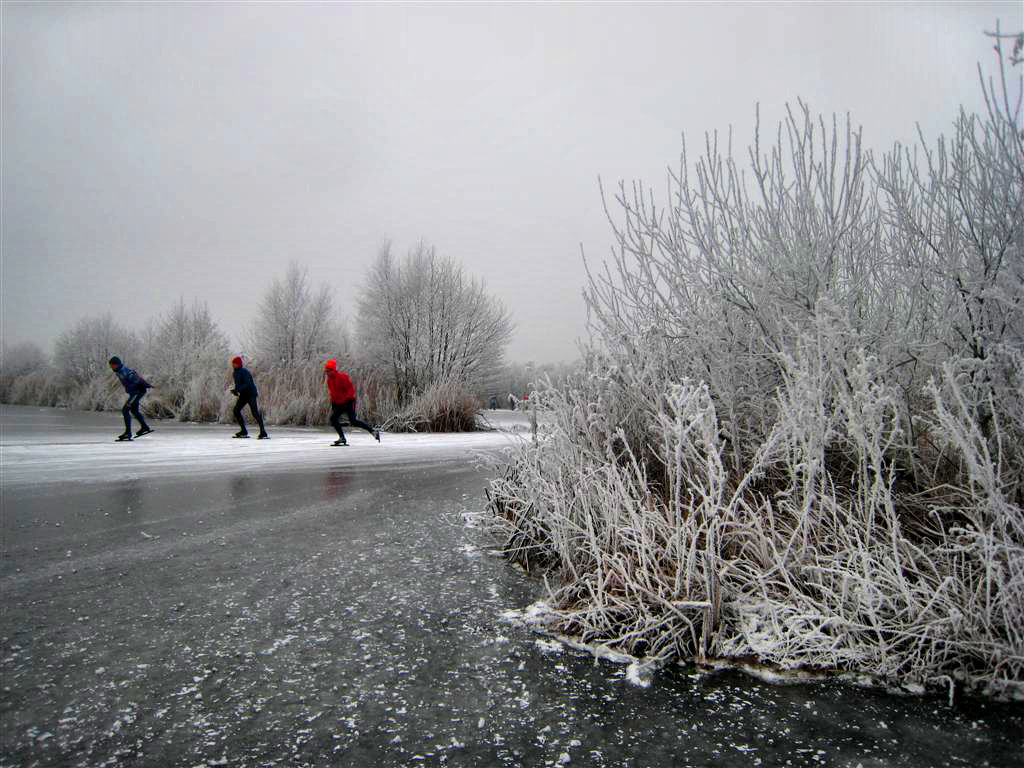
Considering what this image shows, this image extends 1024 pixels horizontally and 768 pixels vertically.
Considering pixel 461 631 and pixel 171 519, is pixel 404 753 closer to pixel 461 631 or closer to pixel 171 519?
pixel 461 631

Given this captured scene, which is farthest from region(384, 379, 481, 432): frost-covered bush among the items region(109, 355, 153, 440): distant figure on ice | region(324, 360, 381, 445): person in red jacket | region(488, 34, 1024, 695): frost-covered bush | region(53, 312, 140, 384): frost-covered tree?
region(53, 312, 140, 384): frost-covered tree

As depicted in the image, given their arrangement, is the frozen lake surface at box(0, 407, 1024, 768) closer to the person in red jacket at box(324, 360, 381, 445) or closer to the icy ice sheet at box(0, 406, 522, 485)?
the icy ice sheet at box(0, 406, 522, 485)

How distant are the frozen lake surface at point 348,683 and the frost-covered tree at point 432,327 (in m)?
21.1

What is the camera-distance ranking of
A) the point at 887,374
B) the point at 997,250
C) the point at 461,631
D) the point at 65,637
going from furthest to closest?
the point at 887,374, the point at 997,250, the point at 461,631, the point at 65,637

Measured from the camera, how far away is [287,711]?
74.0 inches

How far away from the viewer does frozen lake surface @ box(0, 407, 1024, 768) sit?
1697 mm

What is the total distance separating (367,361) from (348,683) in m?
25.3

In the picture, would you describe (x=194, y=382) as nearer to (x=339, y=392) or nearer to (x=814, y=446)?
(x=339, y=392)

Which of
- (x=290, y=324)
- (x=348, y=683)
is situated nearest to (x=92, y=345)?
(x=290, y=324)

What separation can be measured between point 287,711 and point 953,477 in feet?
10.3

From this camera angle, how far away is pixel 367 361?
26.7m

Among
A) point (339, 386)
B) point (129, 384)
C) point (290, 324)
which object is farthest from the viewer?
point (290, 324)

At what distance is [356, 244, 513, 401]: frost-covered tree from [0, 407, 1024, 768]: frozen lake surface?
2113cm

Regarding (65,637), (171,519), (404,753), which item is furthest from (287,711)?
(171,519)
